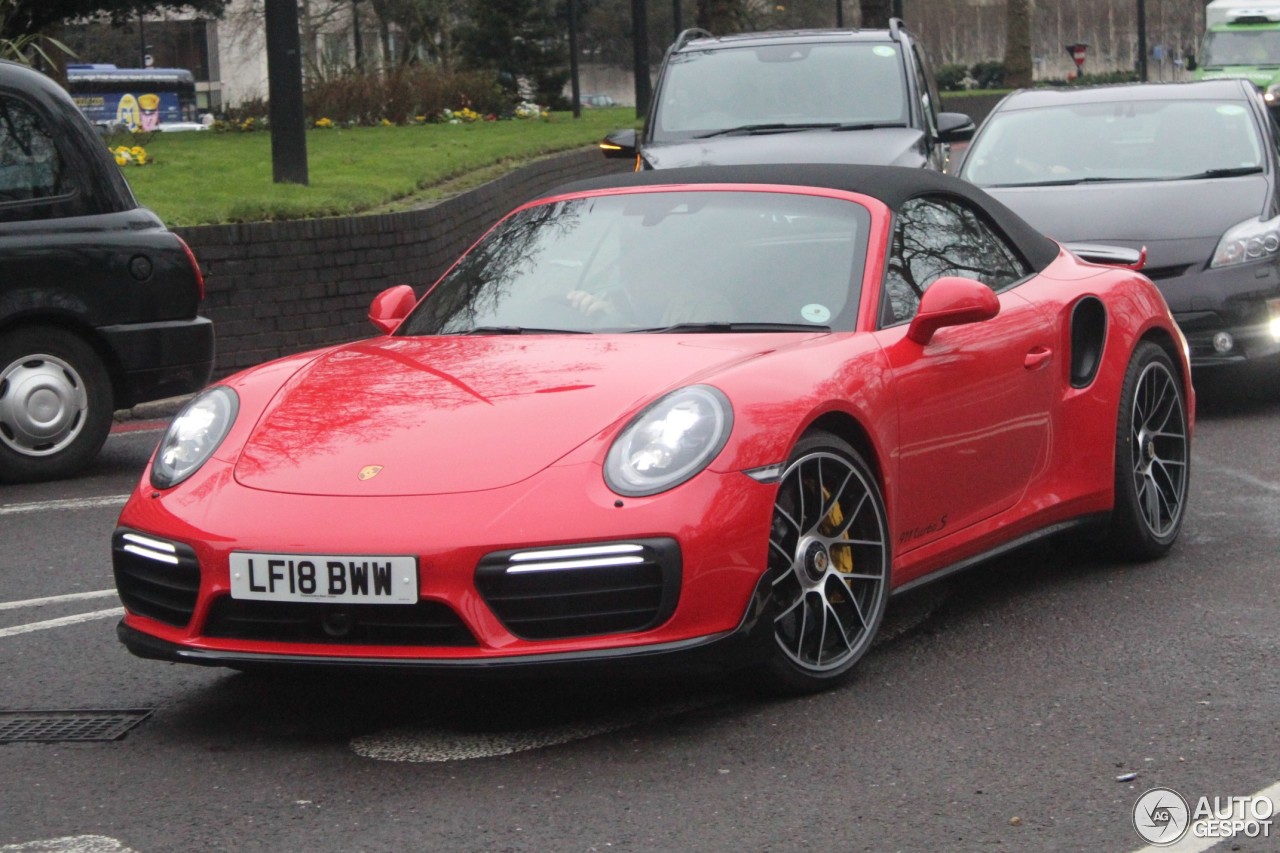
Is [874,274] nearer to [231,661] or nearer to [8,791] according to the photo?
[231,661]

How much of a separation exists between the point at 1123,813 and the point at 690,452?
123cm

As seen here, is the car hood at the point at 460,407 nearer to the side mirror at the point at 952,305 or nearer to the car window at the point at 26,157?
the side mirror at the point at 952,305

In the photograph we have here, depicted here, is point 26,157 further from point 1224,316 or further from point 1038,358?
point 1224,316

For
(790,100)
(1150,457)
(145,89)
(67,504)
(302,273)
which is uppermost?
(145,89)

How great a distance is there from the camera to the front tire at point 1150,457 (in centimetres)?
620

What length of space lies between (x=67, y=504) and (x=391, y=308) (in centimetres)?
256

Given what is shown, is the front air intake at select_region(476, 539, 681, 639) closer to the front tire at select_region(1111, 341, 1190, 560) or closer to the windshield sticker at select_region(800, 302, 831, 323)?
the windshield sticker at select_region(800, 302, 831, 323)

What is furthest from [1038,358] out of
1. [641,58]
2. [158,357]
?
[641,58]

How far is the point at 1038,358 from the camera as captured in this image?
19.1ft

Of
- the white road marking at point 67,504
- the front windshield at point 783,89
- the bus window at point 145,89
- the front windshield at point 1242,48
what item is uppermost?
the bus window at point 145,89

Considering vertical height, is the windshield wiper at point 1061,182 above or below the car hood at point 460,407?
above

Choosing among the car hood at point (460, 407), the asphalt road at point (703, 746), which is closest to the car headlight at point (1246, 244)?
the asphalt road at point (703, 746)

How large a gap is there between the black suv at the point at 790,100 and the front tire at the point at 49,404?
427 cm

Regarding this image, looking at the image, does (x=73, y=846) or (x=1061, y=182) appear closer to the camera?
(x=73, y=846)
